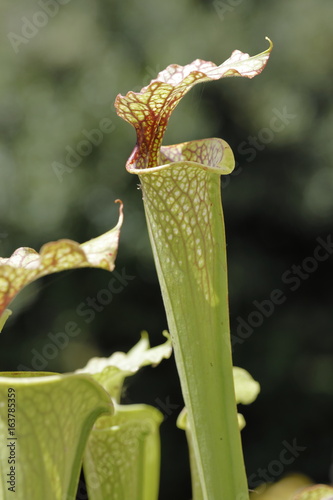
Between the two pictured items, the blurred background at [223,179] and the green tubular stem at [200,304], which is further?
the blurred background at [223,179]

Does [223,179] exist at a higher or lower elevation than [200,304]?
higher

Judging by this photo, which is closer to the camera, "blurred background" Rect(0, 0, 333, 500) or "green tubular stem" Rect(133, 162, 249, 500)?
"green tubular stem" Rect(133, 162, 249, 500)

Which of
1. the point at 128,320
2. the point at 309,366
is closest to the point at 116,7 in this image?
the point at 128,320

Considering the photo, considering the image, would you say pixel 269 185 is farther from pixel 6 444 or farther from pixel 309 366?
pixel 6 444

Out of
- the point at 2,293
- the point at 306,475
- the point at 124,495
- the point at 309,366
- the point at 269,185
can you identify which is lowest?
the point at 306,475
